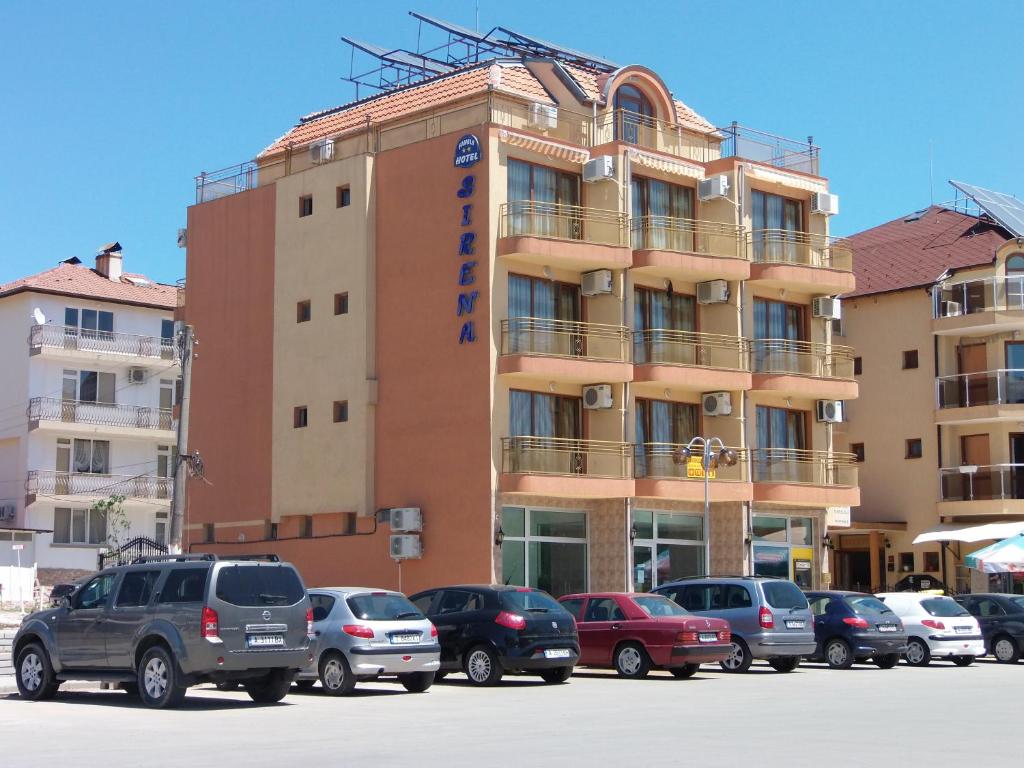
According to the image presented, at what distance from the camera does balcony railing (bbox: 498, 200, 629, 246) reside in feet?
128

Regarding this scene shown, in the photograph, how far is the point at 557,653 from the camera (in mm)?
24141

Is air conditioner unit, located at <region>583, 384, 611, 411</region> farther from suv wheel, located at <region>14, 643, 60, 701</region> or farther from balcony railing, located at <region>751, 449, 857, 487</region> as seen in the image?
suv wheel, located at <region>14, 643, 60, 701</region>

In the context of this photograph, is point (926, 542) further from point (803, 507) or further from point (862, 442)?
point (803, 507)

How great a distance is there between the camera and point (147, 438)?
6475cm

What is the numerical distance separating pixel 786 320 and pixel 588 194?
855cm

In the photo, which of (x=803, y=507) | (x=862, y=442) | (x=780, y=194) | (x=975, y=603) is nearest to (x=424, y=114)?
(x=780, y=194)

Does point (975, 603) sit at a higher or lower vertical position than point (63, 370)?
lower

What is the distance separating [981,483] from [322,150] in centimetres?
2578

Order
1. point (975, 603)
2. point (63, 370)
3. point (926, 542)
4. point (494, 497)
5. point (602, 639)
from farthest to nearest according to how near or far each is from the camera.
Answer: point (63, 370) < point (926, 542) < point (494, 497) < point (975, 603) < point (602, 639)

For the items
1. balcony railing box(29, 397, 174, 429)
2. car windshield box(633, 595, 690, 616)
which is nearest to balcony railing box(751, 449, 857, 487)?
car windshield box(633, 595, 690, 616)

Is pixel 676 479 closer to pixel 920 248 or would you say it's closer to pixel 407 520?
pixel 407 520

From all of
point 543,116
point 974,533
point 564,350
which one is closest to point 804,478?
point 974,533

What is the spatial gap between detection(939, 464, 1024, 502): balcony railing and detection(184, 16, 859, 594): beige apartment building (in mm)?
8378

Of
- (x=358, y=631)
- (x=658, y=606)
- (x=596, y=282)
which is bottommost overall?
(x=358, y=631)
